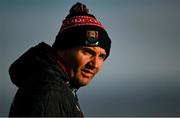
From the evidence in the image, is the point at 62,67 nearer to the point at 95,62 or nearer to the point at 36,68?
the point at 36,68

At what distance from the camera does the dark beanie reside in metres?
6.34

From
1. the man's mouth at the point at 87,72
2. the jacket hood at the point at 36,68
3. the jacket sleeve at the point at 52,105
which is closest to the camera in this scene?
the jacket sleeve at the point at 52,105

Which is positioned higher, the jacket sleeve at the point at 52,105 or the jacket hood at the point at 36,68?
the jacket hood at the point at 36,68

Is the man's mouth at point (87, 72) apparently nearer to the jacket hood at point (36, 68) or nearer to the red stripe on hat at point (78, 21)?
the jacket hood at point (36, 68)

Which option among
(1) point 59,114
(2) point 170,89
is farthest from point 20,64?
(2) point 170,89

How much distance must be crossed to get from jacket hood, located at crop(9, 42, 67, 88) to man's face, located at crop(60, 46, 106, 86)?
0.16m

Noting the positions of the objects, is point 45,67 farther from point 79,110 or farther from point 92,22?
point 92,22

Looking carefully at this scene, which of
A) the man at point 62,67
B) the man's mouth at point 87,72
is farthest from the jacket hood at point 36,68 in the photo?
the man's mouth at point 87,72

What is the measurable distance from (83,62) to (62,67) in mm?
229

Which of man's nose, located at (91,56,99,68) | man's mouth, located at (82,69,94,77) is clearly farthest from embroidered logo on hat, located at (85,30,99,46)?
man's mouth, located at (82,69,94,77)

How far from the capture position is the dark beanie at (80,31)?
634 cm

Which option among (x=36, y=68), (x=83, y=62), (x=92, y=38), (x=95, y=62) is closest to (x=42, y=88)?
(x=36, y=68)

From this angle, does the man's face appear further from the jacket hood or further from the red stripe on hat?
the red stripe on hat

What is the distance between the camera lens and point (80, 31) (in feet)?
21.5
